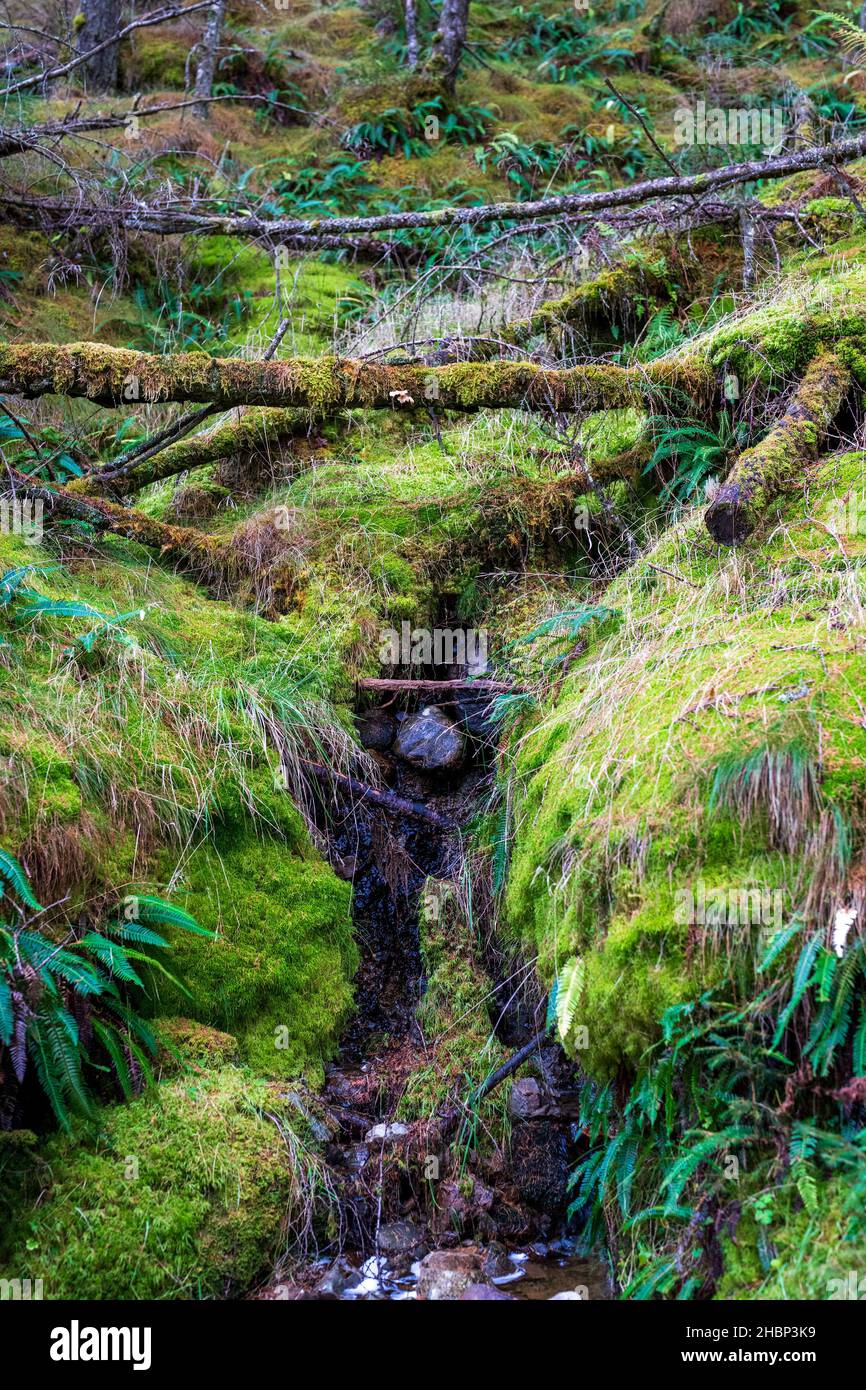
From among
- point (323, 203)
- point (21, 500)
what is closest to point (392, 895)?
point (21, 500)

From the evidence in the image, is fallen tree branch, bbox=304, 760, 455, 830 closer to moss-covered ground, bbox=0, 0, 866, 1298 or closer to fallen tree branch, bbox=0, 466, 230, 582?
moss-covered ground, bbox=0, 0, 866, 1298

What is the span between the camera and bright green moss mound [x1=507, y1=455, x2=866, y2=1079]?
293 cm

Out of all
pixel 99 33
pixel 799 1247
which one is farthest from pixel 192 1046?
pixel 99 33

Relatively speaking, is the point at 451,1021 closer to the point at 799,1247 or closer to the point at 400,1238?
the point at 400,1238

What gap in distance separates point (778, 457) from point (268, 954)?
117 inches

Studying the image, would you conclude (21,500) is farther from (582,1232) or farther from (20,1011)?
(582,1232)

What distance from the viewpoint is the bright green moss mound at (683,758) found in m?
2.93

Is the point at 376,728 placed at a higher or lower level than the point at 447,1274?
higher

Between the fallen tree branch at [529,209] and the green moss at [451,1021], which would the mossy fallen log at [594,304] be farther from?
the green moss at [451,1021]

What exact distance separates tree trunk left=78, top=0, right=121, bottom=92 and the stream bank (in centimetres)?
987

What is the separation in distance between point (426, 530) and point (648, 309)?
238 cm

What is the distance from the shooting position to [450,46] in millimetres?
10961

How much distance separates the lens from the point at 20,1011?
3.05m

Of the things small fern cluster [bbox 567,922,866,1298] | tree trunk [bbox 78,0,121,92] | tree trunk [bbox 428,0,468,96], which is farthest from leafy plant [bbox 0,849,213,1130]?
tree trunk [bbox 78,0,121,92]
